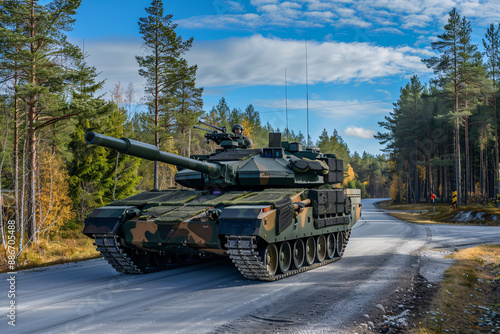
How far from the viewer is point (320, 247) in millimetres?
12297

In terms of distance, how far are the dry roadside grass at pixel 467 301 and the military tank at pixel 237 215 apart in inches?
127

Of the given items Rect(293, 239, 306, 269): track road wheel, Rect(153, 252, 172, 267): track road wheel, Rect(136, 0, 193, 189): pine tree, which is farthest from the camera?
Rect(136, 0, 193, 189): pine tree

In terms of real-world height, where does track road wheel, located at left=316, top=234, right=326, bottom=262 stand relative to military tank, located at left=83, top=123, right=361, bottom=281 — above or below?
below

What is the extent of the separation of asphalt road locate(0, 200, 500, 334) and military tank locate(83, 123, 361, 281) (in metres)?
0.56

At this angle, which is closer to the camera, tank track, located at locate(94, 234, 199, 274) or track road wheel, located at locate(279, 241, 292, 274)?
tank track, located at locate(94, 234, 199, 274)

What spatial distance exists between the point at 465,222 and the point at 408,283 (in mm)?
22409

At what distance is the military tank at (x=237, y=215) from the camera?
8883mm

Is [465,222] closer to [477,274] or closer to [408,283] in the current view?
[477,274]

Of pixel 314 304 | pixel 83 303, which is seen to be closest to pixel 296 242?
pixel 314 304

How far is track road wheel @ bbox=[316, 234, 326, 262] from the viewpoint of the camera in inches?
469

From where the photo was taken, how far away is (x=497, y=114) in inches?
1882

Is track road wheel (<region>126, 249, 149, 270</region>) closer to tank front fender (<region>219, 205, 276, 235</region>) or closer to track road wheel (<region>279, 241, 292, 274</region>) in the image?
tank front fender (<region>219, 205, 276, 235</region>)

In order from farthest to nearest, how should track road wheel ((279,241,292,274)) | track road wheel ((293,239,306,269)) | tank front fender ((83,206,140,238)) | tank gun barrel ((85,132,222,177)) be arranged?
track road wheel ((293,239,306,269)) → track road wheel ((279,241,292,274)) → tank front fender ((83,206,140,238)) → tank gun barrel ((85,132,222,177))

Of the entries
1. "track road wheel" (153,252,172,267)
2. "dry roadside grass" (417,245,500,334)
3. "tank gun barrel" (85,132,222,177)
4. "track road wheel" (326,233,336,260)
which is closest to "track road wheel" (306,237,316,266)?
"track road wheel" (326,233,336,260)
